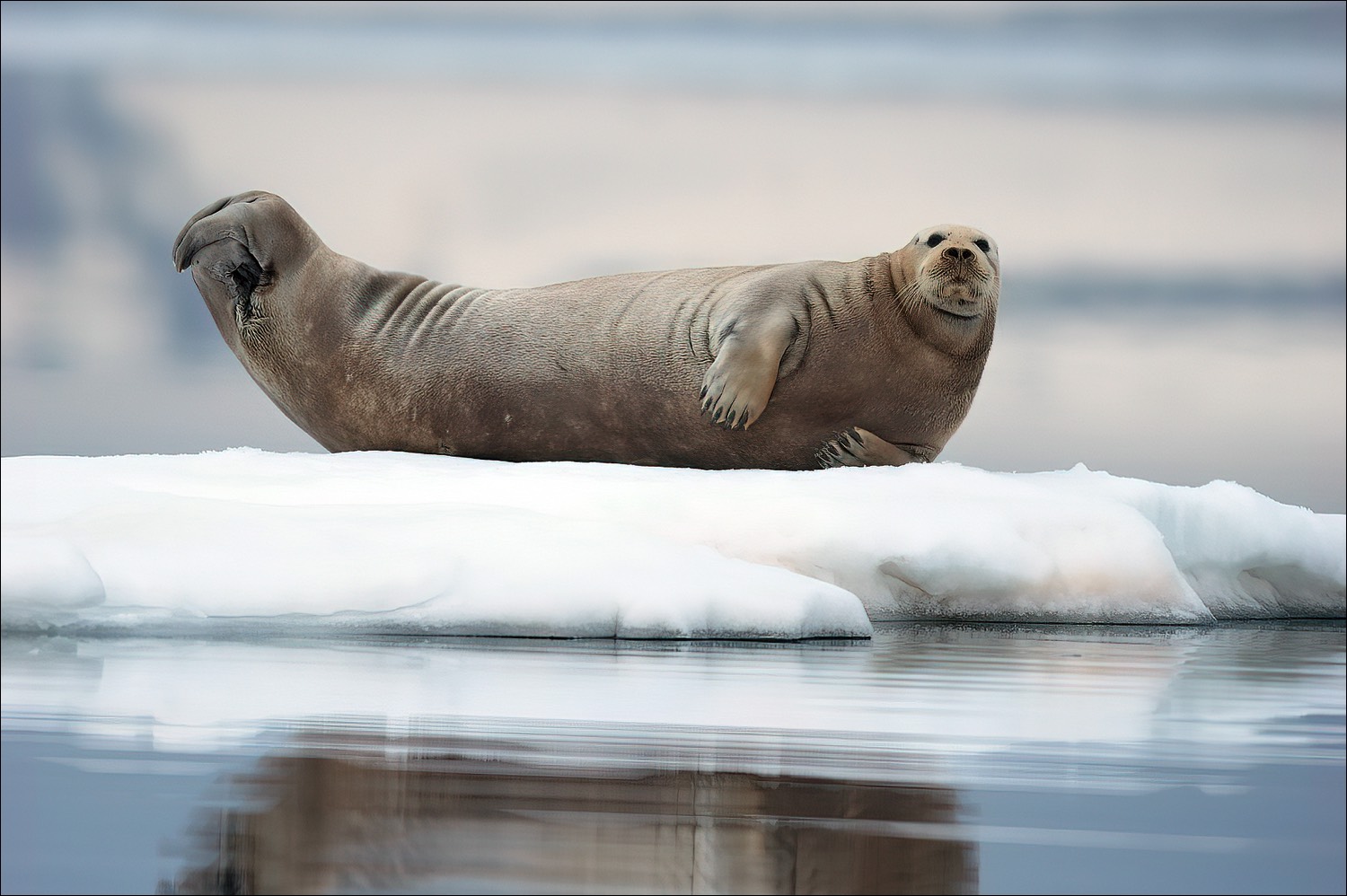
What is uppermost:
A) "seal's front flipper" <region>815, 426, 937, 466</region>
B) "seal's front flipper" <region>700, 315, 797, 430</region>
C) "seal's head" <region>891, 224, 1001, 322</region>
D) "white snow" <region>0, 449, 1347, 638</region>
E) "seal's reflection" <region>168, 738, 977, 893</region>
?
"seal's head" <region>891, 224, 1001, 322</region>

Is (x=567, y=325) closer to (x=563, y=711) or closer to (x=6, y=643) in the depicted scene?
(x=6, y=643)

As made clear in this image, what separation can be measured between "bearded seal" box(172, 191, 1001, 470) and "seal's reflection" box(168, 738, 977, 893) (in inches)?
166

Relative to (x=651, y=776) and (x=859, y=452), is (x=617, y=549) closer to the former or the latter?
(x=651, y=776)

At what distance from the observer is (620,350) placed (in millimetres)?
6242

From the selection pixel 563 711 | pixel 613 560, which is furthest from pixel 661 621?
pixel 563 711

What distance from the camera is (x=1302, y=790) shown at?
171 centimetres

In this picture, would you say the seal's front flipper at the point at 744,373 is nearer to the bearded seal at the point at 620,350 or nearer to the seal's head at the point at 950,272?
the bearded seal at the point at 620,350

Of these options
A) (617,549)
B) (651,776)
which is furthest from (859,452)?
(651,776)

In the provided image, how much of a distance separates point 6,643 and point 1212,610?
3764 millimetres

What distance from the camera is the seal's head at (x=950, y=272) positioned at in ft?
19.3

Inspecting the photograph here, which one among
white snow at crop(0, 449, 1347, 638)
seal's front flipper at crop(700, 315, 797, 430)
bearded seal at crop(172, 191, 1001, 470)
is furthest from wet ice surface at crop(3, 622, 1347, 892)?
bearded seal at crop(172, 191, 1001, 470)

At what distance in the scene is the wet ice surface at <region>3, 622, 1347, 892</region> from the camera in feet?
4.24

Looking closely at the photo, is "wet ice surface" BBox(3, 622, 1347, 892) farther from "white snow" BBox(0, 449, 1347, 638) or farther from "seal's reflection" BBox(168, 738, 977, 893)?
"white snow" BBox(0, 449, 1347, 638)

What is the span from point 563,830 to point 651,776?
A: 0.99 ft
